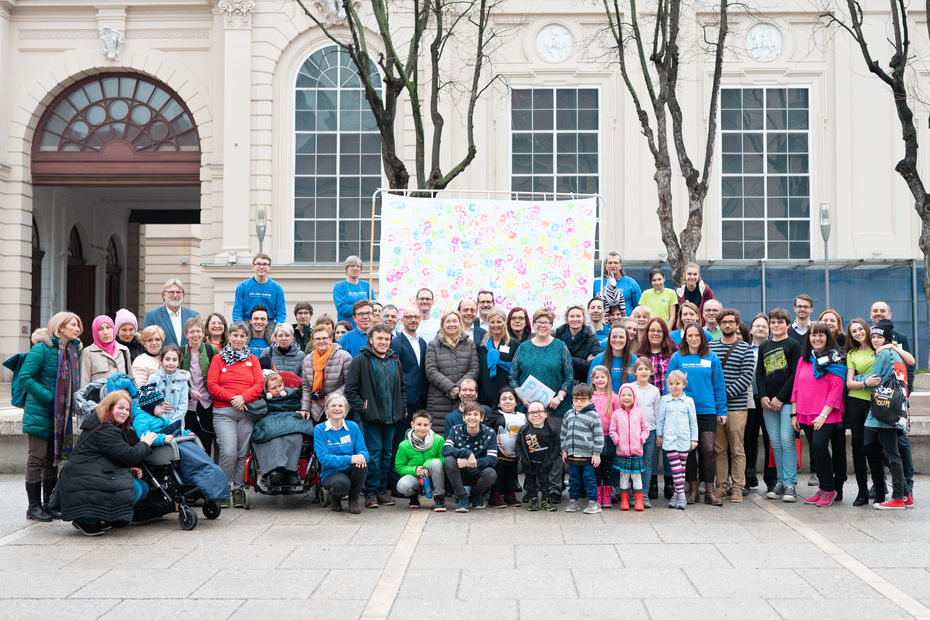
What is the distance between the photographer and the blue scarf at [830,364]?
31.0ft

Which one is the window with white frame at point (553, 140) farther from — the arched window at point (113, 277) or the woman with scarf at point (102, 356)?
the arched window at point (113, 277)

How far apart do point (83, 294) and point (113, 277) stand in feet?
10.3

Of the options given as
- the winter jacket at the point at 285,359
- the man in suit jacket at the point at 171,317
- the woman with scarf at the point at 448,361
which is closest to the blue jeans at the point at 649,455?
the woman with scarf at the point at 448,361

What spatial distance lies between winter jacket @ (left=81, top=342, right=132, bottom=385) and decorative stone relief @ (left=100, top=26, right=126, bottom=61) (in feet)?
46.2

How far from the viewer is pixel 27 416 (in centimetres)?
884

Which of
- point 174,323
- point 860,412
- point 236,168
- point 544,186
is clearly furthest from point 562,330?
point 236,168

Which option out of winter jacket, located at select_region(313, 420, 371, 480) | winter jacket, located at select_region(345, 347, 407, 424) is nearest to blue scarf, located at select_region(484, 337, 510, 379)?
winter jacket, located at select_region(345, 347, 407, 424)

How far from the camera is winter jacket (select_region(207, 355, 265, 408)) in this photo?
Answer: 369 inches

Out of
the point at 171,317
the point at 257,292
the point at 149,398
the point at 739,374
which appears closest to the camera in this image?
the point at 149,398

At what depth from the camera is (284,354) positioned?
9.91m

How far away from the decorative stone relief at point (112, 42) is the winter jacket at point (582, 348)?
15.2 m

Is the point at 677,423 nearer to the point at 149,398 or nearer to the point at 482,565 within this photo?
the point at 482,565

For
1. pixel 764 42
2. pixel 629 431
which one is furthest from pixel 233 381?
pixel 764 42

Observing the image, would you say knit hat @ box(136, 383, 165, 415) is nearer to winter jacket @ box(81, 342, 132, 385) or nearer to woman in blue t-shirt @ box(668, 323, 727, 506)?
winter jacket @ box(81, 342, 132, 385)
